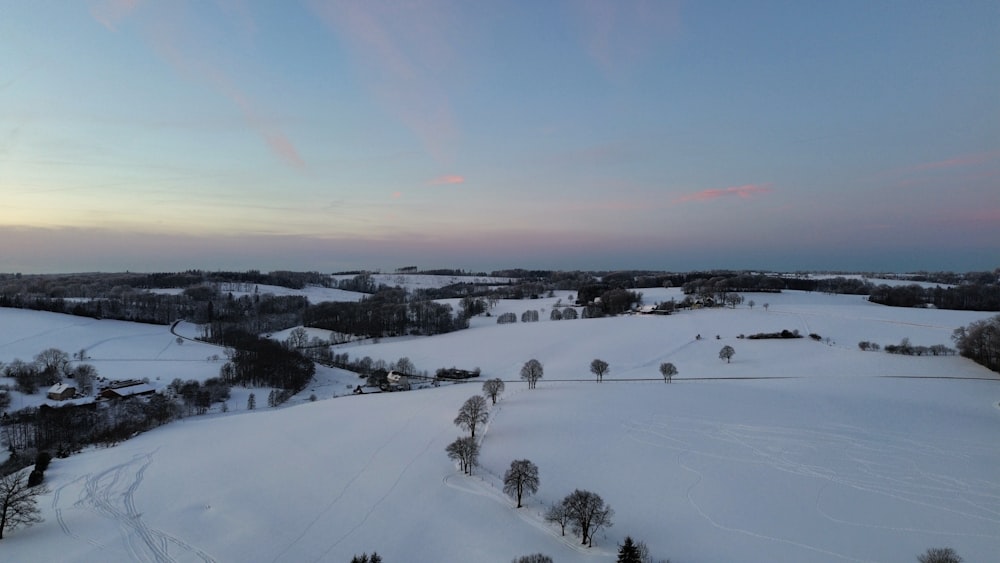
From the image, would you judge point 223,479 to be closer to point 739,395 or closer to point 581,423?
point 581,423

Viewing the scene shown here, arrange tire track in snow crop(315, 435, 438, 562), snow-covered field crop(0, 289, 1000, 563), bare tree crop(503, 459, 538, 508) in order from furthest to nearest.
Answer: bare tree crop(503, 459, 538, 508)
tire track in snow crop(315, 435, 438, 562)
snow-covered field crop(0, 289, 1000, 563)

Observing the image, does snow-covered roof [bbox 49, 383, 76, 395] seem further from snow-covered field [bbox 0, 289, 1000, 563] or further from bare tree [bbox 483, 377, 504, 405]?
bare tree [bbox 483, 377, 504, 405]

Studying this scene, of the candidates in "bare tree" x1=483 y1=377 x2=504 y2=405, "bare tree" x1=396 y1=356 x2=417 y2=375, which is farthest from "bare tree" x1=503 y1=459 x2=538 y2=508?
"bare tree" x1=396 y1=356 x2=417 y2=375

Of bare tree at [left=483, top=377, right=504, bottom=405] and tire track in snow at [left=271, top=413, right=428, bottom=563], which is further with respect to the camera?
bare tree at [left=483, top=377, right=504, bottom=405]

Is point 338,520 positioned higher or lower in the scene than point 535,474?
lower

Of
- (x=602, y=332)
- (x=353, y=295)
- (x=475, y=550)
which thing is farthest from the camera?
(x=353, y=295)

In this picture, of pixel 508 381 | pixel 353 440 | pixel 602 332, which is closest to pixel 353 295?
pixel 602 332

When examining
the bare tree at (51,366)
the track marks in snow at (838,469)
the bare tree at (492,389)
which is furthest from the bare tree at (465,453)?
the bare tree at (51,366)
